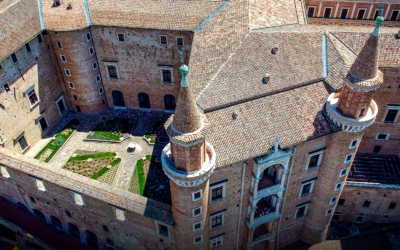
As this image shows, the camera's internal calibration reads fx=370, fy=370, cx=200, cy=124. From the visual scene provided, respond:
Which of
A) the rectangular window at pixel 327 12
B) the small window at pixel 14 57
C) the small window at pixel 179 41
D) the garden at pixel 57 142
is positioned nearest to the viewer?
the small window at pixel 14 57

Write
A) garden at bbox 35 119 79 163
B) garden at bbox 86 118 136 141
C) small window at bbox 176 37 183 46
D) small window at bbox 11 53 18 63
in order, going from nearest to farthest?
small window at bbox 11 53 18 63 < small window at bbox 176 37 183 46 < garden at bbox 35 119 79 163 < garden at bbox 86 118 136 141

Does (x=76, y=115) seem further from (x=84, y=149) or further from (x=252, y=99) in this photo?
(x=252, y=99)

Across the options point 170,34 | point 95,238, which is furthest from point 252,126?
point 95,238

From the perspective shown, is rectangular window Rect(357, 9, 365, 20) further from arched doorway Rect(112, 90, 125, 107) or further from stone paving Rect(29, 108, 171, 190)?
arched doorway Rect(112, 90, 125, 107)

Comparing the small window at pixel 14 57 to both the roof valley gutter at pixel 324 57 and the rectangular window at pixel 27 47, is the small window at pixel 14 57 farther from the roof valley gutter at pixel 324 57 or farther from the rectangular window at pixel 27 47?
the roof valley gutter at pixel 324 57

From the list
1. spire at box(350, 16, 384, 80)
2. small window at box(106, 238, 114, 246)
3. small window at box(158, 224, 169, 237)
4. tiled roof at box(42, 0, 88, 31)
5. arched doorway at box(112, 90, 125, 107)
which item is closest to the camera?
spire at box(350, 16, 384, 80)

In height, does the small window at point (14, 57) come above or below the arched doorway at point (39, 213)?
above

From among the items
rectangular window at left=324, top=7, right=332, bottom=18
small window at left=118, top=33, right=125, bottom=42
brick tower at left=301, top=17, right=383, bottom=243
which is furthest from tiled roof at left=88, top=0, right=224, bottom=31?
rectangular window at left=324, top=7, right=332, bottom=18

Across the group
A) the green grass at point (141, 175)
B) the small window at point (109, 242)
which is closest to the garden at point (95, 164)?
the green grass at point (141, 175)
